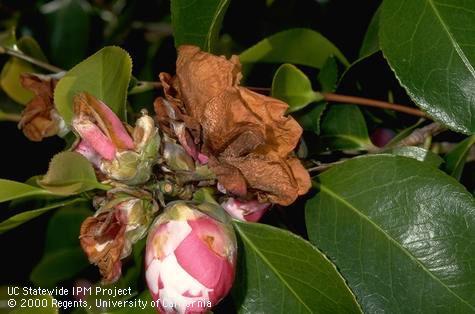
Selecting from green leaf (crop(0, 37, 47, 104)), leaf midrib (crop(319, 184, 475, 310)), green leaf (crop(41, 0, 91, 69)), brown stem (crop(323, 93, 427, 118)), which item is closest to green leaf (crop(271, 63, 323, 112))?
brown stem (crop(323, 93, 427, 118))

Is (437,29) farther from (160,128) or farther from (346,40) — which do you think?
(346,40)

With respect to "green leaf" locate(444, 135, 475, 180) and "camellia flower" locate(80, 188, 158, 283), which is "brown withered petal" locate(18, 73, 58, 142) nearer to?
"camellia flower" locate(80, 188, 158, 283)

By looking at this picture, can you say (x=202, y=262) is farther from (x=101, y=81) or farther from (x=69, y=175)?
(x=101, y=81)

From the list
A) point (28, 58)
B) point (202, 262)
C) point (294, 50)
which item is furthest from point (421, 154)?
point (28, 58)

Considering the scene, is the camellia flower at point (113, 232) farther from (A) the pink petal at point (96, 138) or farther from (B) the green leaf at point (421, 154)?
(B) the green leaf at point (421, 154)

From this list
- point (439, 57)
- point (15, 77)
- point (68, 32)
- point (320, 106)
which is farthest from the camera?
point (68, 32)
